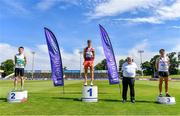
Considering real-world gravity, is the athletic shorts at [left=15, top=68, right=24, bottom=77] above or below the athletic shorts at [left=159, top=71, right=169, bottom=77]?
above

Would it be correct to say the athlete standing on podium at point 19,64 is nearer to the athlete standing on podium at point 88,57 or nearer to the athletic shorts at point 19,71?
the athletic shorts at point 19,71

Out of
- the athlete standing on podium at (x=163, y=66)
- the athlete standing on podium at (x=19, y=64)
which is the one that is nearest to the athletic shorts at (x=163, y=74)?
the athlete standing on podium at (x=163, y=66)

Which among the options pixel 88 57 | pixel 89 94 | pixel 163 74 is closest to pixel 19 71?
pixel 88 57

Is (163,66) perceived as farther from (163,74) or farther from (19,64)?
(19,64)

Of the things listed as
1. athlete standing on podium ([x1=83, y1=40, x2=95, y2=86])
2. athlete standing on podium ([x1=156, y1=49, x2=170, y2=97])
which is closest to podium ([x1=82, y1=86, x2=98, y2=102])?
athlete standing on podium ([x1=83, y1=40, x2=95, y2=86])

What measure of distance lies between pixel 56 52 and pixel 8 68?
15949 centimetres

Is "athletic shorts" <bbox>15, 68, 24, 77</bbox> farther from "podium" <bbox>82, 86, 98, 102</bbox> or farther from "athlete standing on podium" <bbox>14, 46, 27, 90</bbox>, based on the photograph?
"podium" <bbox>82, 86, 98, 102</bbox>

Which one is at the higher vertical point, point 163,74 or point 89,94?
point 163,74

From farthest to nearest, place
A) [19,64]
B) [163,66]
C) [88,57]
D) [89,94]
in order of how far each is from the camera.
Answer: [88,57], [19,64], [163,66], [89,94]

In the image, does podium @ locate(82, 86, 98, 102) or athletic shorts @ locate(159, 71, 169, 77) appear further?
athletic shorts @ locate(159, 71, 169, 77)

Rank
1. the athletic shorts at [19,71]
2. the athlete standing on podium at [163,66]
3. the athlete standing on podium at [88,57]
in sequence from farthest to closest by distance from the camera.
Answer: the athlete standing on podium at [88,57]
the athletic shorts at [19,71]
the athlete standing on podium at [163,66]

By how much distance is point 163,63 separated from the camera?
48.2 ft

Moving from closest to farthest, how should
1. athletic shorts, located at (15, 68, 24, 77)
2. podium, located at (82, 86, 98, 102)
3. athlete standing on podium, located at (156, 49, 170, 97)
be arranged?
podium, located at (82, 86, 98, 102) < athlete standing on podium, located at (156, 49, 170, 97) < athletic shorts, located at (15, 68, 24, 77)

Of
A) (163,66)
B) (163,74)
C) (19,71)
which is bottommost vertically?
(163,74)
